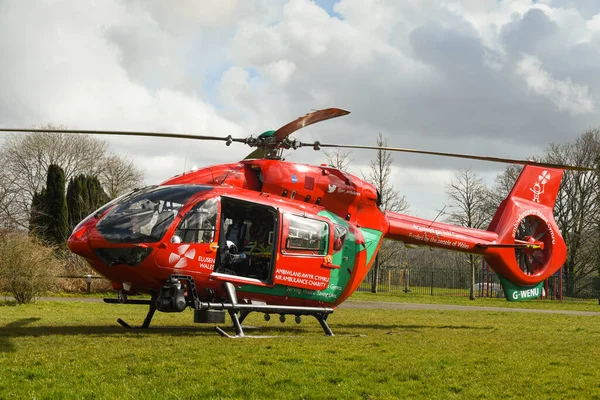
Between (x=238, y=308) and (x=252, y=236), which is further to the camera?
(x=252, y=236)

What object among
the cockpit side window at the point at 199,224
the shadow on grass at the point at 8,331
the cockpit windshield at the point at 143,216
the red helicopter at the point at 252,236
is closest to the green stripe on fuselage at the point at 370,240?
the red helicopter at the point at 252,236

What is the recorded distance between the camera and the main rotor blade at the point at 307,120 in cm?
1235

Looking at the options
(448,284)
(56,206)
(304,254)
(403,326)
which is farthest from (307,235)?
(448,284)

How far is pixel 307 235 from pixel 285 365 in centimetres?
484

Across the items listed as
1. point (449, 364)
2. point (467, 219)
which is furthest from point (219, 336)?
point (467, 219)

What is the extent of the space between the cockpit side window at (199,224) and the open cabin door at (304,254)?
5.37 feet

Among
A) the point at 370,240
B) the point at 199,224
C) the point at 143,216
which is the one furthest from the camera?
the point at 370,240

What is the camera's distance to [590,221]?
49.8m

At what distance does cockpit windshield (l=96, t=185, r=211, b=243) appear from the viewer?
12.2 m

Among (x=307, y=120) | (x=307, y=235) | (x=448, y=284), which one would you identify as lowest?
(x=448, y=284)

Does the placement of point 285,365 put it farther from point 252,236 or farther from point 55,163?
point 55,163

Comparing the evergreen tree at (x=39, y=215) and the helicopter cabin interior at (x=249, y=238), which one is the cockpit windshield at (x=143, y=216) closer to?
the helicopter cabin interior at (x=249, y=238)

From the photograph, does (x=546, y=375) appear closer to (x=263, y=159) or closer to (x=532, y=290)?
(x=263, y=159)

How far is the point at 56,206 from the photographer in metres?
46.1
